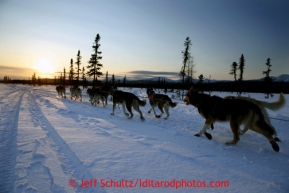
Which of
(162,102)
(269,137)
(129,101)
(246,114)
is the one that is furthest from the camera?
(162,102)

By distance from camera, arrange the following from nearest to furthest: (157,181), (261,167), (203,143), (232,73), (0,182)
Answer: (0,182) < (157,181) < (261,167) < (203,143) < (232,73)

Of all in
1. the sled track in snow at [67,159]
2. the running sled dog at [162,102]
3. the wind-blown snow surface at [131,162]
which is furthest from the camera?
the running sled dog at [162,102]

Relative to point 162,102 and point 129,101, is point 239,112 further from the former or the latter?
point 129,101

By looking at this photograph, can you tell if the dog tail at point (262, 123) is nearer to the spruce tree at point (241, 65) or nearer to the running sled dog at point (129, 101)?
the running sled dog at point (129, 101)

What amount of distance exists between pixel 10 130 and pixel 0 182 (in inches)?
129

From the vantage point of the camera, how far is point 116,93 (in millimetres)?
9617

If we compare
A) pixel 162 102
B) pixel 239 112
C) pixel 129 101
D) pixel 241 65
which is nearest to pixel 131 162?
pixel 239 112

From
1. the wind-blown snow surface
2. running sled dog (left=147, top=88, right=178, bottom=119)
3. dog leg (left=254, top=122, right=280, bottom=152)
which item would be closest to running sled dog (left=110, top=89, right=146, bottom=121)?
running sled dog (left=147, top=88, right=178, bottom=119)

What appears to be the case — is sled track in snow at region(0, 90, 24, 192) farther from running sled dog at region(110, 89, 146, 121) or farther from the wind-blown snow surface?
running sled dog at region(110, 89, 146, 121)

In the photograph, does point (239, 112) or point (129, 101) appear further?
point (129, 101)

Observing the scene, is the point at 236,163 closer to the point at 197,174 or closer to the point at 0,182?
the point at 197,174

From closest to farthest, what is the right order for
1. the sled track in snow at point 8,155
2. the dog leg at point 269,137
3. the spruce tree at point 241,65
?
the sled track in snow at point 8,155
the dog leg at point 269,137
the spruce tree at point 241,65

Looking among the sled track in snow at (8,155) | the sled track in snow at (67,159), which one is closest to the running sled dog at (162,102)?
the sled track in snow at (67,159)

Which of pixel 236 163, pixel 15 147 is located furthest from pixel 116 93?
pixel 236 163
